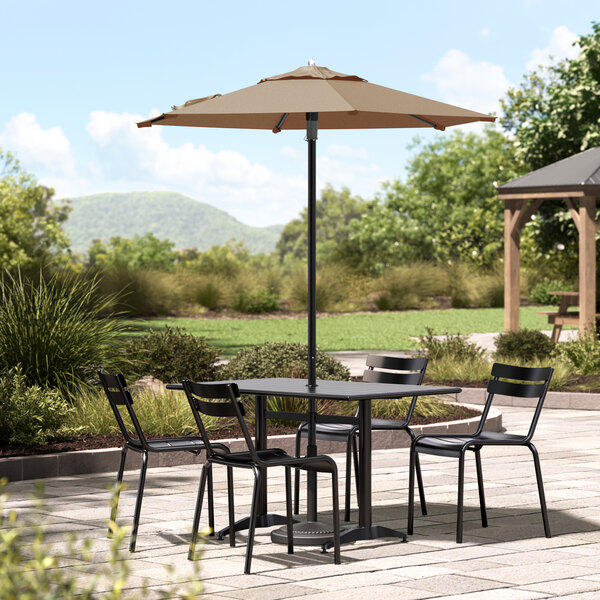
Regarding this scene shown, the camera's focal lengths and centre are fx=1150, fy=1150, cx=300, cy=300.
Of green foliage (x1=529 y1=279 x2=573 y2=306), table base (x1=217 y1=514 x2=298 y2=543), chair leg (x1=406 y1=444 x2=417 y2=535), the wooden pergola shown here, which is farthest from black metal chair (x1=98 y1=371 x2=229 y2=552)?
green foliage (x1=529 y1=279 x2=573 y2=306)

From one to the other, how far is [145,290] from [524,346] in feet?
56.4

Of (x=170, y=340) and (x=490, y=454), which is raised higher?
(x=170, y=340)

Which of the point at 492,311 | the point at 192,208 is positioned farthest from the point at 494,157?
the point at 192,208

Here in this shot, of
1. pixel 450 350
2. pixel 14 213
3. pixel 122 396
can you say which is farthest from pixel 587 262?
pixel 14 213

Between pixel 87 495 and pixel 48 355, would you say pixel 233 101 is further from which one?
pixel 48 355

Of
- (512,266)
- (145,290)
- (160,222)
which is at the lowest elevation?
(145,290)

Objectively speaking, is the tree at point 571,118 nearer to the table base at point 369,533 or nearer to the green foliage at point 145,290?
the green foliage at point 145,290

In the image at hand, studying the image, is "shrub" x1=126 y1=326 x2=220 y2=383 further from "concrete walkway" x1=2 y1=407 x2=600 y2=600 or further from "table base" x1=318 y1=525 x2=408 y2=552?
"table base" x1=318 y1=525 x2=408 y2=552

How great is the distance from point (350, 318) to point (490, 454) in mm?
20564

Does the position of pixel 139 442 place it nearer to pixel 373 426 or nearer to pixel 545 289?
pixel 373 426

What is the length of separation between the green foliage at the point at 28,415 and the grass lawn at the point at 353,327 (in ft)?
34.0

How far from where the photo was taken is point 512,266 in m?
18.0

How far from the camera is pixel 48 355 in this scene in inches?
400

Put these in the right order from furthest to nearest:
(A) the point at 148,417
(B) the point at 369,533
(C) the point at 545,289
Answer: (C) the point at 545,289, (A) the point at 148,417, (B) the point at 369,533
